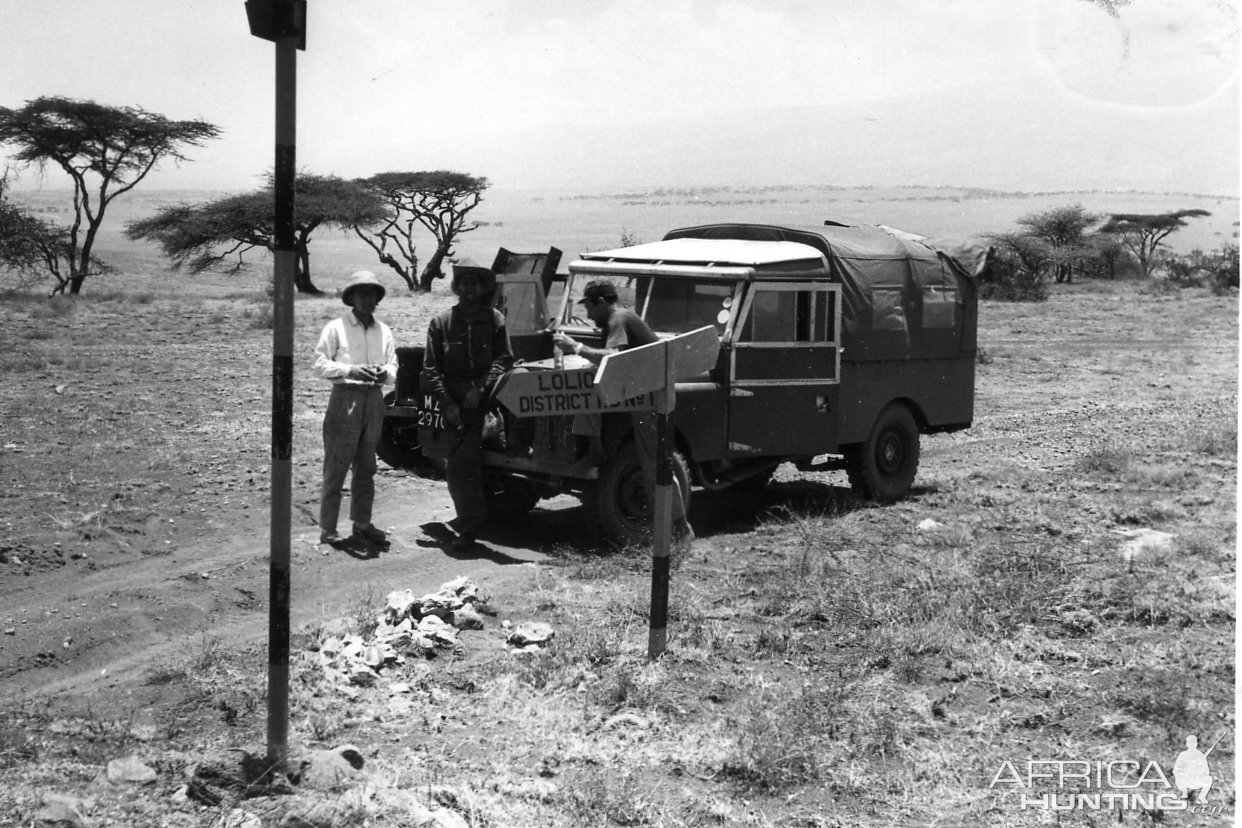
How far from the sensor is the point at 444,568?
26.4ft

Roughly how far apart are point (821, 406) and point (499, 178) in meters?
127

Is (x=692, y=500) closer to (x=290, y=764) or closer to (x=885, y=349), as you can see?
(x=885, y=349)

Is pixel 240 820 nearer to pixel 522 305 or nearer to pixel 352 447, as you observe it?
pixel 352 447

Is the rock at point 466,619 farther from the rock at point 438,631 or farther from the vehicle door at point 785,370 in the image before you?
the vehicle door at point 785,370

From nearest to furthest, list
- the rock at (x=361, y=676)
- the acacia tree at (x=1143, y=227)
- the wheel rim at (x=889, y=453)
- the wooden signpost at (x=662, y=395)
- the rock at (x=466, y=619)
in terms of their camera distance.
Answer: the rock at (x=361, y=676), the wooden signpost at (x=662, y=395), the rock at (x=466, y=619), the wheel rim at (x=889, y=453), the acacia tree at (x=1143, y=227)

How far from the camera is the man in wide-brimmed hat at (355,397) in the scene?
26.9 ft

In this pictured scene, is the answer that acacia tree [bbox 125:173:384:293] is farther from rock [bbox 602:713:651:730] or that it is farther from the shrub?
rock [bbox 602:713:651:730]

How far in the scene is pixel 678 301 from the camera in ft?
29.5

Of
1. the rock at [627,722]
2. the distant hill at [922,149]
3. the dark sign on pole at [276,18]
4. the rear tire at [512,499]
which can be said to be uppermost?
the distant hill at [922,149]

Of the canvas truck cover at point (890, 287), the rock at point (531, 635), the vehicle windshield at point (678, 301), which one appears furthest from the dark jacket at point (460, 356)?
the canvas truck cover at point (890, 287)

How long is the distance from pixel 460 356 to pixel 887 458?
3.66 m

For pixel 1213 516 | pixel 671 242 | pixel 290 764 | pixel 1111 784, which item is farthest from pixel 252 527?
pixel 1213 516

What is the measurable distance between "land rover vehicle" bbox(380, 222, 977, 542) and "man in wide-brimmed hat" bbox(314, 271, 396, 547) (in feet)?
1.72

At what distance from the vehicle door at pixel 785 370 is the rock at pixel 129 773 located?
194 inches
